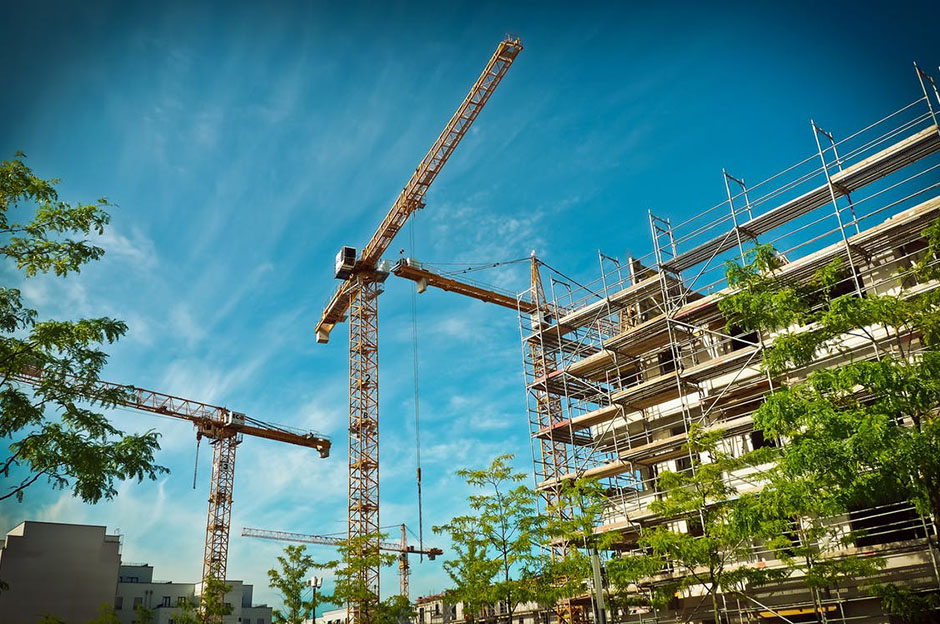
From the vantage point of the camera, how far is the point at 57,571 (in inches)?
2692

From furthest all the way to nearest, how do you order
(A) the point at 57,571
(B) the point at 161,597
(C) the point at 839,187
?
(B) the point at 161,597 < (A) the point at 57,571 < (C) the point at 839,187

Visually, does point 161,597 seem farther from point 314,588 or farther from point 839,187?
point 839,187

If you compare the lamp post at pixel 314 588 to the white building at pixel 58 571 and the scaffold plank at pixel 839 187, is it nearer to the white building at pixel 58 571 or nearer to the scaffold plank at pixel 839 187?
the scaffold plank at pixel 839 187

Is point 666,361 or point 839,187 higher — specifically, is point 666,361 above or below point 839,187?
below

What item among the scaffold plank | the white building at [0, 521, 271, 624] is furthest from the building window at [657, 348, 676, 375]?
the white building at [0, 521, 271, 624]

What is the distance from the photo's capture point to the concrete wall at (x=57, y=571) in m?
64.8

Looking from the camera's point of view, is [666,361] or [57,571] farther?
[57,571]

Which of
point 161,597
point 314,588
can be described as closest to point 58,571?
point 161,597

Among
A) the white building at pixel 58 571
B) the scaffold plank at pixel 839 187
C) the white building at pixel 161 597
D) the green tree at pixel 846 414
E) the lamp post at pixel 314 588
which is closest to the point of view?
the green tree at pixel 846 414

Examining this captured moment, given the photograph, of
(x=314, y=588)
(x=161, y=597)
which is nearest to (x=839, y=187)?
(x=314, y=588)

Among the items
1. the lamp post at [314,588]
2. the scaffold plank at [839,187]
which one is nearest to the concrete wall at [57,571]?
the lamp post at [314,588]

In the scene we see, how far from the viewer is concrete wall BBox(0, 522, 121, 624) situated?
6478cm

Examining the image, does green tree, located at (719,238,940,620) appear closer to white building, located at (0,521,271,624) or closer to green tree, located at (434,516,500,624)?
green tree, located at (434,516,500,624)

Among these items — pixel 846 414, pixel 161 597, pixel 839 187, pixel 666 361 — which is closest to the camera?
pixel 846 414
